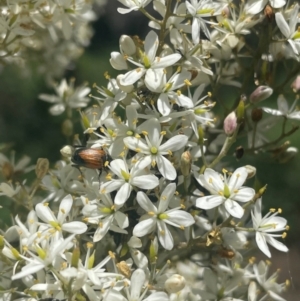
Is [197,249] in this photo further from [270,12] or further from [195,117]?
[270,12]

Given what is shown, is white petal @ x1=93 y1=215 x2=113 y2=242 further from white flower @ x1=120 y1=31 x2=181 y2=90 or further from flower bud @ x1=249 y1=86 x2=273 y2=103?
flower bud @ x1=249 y1=86 x2=273 y2=103

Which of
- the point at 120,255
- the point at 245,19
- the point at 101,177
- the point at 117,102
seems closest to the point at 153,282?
the point at 120,255

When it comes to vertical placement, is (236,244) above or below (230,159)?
above

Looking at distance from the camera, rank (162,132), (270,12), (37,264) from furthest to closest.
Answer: (270,12), (162,132), (37,264)

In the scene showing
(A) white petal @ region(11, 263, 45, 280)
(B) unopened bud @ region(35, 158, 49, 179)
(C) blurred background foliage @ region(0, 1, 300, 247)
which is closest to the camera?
(A) white petal @ region(11, 263, 45, 280)

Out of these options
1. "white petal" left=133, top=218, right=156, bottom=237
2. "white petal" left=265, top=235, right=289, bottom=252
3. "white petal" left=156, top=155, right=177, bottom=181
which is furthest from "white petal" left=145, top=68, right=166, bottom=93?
"white petal" left=265, top=235, right=289, bottom=252

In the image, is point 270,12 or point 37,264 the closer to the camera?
point 37,264

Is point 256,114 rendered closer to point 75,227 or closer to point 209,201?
point 209,201
